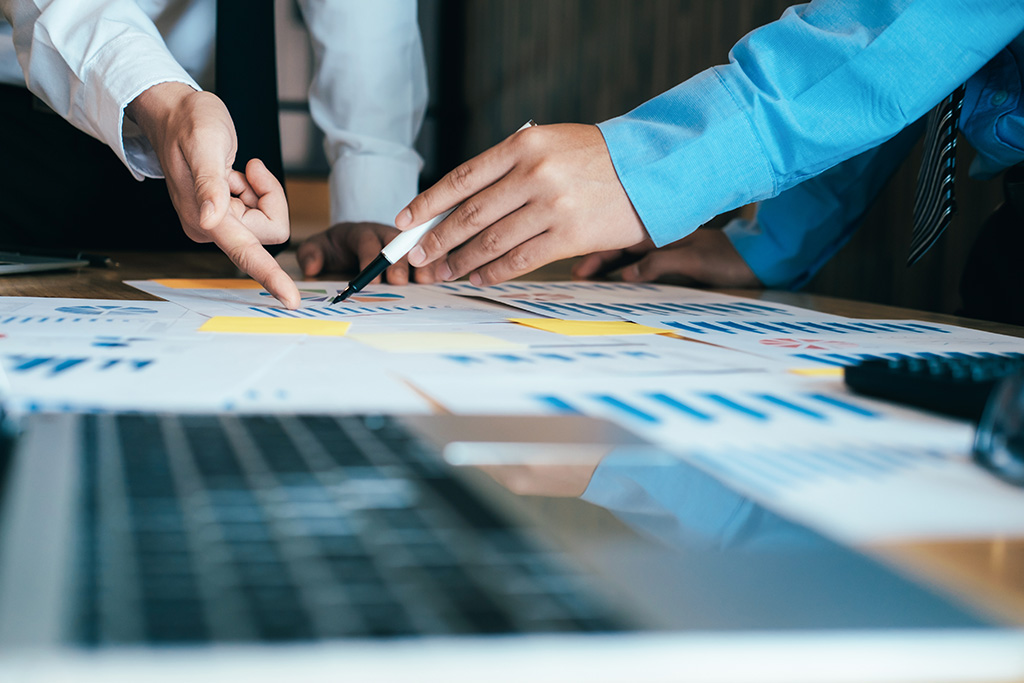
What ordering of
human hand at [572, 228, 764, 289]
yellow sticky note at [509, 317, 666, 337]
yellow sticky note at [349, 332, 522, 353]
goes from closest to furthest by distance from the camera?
1. yellow sticky note at [349, 332, 522, 353]
2. yellow sticky note at [509, 317, 666, 337]
3. human hand at [572, 228, 764, 289]

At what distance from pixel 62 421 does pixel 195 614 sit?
0.19 meters

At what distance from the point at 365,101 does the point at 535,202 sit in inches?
30.1

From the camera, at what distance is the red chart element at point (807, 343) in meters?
0.59

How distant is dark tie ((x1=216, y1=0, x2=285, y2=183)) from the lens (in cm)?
131

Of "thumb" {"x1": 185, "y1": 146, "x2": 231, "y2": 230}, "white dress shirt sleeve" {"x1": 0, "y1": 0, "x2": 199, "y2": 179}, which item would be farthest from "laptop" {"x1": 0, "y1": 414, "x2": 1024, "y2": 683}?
"white dress shirt sleeve" {"x1": 0, "y1": 0, "x2": 199, "y2": 179}

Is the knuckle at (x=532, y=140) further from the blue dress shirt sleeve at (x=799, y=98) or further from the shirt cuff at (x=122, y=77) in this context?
the shirt cuff at (x=122, y=77)

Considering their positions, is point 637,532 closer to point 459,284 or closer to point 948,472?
point 948,472

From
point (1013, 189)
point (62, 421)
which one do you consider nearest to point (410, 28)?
point (1013, 189)

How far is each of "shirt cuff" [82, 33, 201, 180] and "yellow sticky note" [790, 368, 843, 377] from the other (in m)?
0.74

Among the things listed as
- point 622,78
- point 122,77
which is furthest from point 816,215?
point 622,78

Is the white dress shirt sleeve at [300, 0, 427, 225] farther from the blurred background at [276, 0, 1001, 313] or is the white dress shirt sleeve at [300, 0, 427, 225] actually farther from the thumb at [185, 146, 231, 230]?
the blurred background at [276, 0, 1001, 313]

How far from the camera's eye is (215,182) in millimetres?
740

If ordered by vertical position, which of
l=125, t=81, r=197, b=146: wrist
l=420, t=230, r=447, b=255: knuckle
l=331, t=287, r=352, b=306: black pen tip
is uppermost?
l=125, t=81, r=197, b=146: wrist

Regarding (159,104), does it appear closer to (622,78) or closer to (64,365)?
(64,365)
